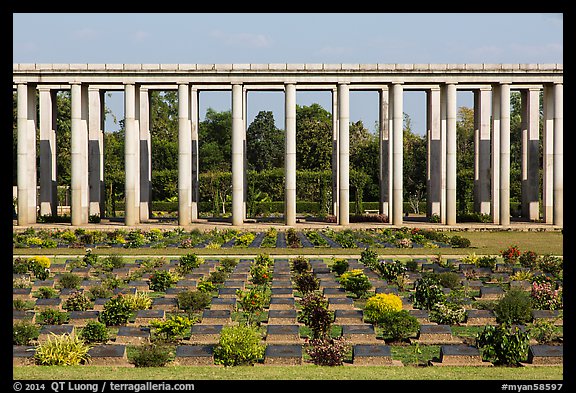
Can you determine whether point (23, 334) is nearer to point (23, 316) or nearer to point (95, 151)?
point (23, 316)

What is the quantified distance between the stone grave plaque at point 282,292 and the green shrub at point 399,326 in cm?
627

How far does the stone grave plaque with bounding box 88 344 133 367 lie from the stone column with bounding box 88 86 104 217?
163 feet

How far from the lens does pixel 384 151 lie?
68000 millimetres

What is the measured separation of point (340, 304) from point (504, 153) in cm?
3969

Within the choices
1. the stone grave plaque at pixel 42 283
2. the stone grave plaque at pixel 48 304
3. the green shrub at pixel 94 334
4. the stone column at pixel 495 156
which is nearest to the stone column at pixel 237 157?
the stone column at pixel 495 156

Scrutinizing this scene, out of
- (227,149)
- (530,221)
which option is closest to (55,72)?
(530,221)

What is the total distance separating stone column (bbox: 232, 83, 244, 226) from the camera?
59.4 metres

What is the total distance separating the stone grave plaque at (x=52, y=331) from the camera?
62.8 feet

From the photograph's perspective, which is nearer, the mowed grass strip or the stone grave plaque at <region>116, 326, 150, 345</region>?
the mowed grass strip

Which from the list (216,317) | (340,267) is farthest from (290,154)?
(216,317)

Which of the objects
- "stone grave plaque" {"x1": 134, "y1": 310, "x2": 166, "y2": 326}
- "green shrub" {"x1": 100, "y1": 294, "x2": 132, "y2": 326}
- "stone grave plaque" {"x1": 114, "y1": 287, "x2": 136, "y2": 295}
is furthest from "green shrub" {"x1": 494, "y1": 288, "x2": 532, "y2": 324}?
"stone grave plaque" {"x1": 114, "y1": 287, "x2": 136, "y2": 295}

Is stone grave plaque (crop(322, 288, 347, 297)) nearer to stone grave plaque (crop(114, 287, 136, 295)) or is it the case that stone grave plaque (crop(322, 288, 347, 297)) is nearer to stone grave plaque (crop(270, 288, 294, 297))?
stone grave plaque (crop(270, 288, 294, 297))

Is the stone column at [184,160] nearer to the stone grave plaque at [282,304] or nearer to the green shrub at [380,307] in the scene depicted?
the stone grave plaque at [282,304]
